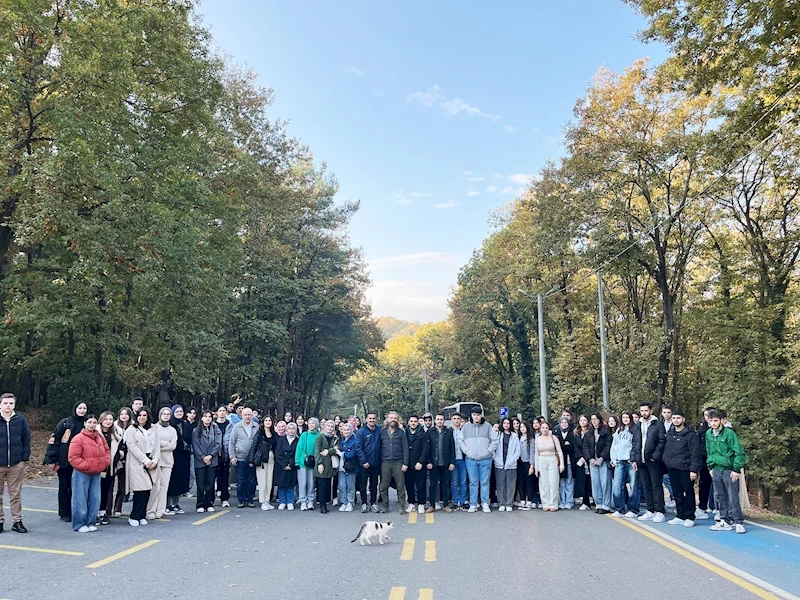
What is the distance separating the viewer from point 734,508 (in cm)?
908

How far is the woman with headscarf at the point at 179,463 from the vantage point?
35.8 feet

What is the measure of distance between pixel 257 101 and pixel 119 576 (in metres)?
28.0

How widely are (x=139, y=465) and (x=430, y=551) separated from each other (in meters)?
4.96

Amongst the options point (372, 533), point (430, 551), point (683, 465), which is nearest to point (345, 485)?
point (372, 533)

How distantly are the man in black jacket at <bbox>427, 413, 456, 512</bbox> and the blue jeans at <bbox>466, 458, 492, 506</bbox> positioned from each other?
371 millimetres

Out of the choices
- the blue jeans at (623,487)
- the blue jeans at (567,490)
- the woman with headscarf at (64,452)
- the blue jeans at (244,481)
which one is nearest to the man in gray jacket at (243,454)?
the blue jeans at (244,481)

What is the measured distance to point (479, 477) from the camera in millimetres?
11648

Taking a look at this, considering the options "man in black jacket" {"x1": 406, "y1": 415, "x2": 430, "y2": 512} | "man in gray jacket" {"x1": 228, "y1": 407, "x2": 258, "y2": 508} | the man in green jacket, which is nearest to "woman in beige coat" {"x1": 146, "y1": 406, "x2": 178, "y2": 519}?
"man in gray jacket" {"x1": 228, "y1": 407, "x2": 258, "y2": 508}

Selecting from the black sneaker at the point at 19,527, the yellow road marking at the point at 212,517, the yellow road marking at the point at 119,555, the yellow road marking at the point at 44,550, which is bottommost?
the yellow road marking at the point at 212,517

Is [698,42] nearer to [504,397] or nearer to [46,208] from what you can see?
[46,208]

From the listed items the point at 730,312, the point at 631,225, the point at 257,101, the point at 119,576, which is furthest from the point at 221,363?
the point at 119,576

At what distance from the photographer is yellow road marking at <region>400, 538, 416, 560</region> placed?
24.3ft

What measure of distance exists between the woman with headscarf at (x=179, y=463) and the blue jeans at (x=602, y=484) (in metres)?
7.72

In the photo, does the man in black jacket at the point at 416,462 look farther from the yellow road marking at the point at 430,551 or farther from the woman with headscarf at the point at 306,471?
the yellow road marking at the point at 430,551
